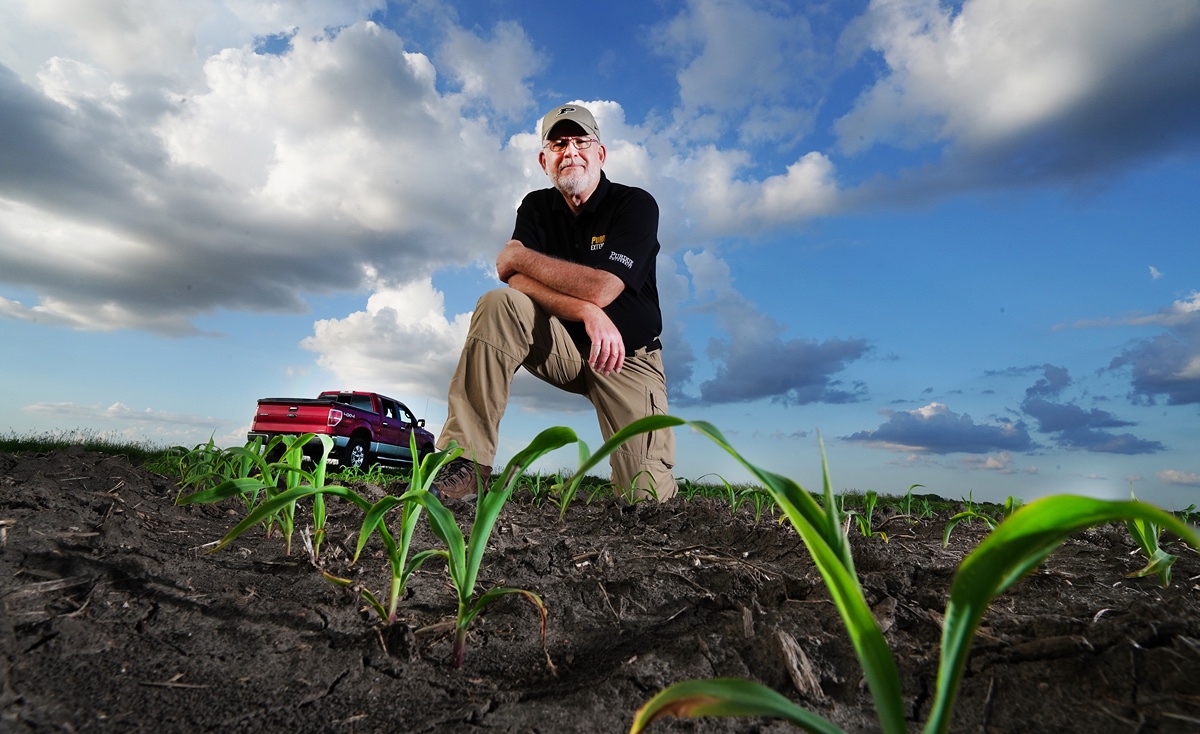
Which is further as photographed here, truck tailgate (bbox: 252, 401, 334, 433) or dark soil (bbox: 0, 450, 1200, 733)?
truck tailgate (bbox: 252, 401, 334, 433)

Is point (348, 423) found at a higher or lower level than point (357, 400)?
lower

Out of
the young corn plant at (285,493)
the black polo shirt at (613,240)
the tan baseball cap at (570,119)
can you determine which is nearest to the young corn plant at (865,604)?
the young corn plant at (285,493)

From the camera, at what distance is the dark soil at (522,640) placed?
3.58ft

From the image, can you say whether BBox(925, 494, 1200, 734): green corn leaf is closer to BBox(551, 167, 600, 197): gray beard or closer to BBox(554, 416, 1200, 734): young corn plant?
BBox(554, 416, 1200, 734): young corn plant

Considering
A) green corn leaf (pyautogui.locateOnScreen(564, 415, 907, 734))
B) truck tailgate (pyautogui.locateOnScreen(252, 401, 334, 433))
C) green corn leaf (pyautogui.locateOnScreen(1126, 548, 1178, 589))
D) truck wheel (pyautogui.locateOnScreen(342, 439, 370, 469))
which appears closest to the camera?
green corn leaf (pyautogui.locateOnScreen(564, 415, 907, 734))

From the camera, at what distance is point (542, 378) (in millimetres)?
4195

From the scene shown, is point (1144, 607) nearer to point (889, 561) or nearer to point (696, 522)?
point (889, 561)

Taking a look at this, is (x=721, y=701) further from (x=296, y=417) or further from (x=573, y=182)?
(x=296, y=417)

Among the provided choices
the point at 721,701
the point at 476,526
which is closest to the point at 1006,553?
the point at 721,701

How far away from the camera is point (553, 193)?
4.59m

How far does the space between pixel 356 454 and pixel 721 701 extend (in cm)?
983

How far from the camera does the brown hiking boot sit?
326 cm

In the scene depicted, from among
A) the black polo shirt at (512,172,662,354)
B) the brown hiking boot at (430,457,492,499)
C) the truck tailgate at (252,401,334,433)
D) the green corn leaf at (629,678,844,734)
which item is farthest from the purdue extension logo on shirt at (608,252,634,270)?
the truck tailgate at (252,401,334,433)

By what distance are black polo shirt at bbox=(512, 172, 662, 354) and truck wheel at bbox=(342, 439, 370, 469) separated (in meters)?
6.00
